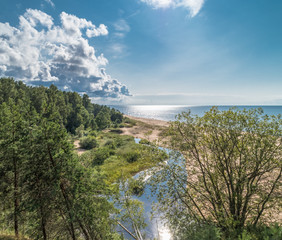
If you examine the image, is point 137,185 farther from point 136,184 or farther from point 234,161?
point 234,161

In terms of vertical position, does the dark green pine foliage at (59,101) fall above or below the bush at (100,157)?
above

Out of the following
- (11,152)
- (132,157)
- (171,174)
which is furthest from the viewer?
(132,157)

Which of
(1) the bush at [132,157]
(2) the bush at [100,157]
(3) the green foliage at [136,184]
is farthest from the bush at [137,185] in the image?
(2) the bush at [100,157]

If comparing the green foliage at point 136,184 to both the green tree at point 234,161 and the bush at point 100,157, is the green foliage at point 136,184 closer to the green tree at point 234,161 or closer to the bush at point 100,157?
the green tree at point 234,161

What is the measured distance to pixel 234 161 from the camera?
9562 millimetres

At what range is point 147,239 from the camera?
14602 mm

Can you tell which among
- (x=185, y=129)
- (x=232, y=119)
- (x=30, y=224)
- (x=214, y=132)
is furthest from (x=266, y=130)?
(x=30, y=224)

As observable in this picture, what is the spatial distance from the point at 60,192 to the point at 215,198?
10.4 meters

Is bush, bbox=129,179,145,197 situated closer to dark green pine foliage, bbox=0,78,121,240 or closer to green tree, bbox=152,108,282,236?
green tree, bbox=152,108,282,236

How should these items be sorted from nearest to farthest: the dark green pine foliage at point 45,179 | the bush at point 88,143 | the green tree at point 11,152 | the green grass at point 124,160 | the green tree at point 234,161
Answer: the green tree at point 234,161 < the dark green pine foliage at point 45,179 < the green tree at point 11,152 < the green grass at point 124,160 < the bush at point 88,143

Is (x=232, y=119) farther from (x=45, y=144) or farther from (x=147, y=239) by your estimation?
(x=147, y=239)

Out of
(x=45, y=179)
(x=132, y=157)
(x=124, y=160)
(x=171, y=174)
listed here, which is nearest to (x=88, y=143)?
(x=124, y=160)

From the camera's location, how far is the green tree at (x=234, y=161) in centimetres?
825

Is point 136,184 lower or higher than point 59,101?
lower
